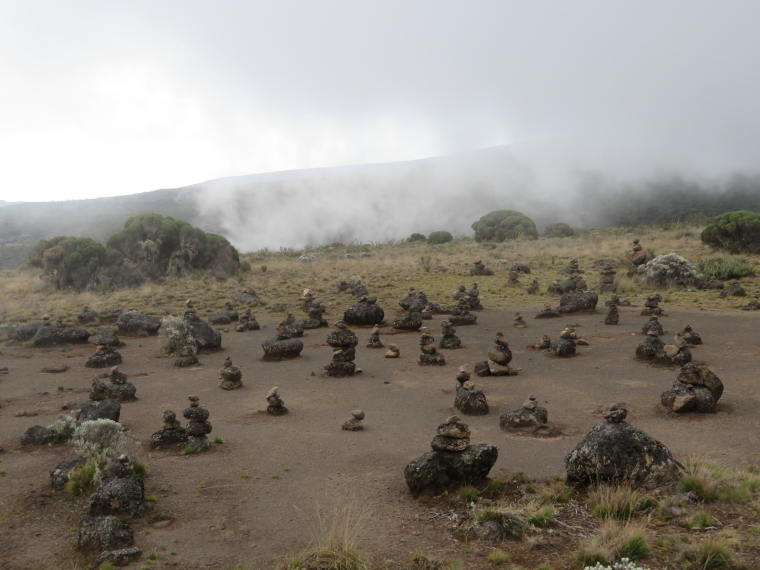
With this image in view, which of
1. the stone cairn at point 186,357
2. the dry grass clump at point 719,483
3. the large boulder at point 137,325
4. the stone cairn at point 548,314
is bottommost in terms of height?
the stone cairn at point 548,314

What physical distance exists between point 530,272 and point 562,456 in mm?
26849

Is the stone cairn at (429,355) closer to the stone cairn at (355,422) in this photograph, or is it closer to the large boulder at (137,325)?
the stone cairn at (355,422)

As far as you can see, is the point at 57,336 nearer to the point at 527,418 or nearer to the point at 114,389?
the point at 114,389

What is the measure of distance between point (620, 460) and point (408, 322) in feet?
47.0

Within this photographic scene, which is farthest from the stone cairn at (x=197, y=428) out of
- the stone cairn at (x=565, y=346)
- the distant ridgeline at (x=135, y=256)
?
the distant ridgeline at (x=135, y=256)

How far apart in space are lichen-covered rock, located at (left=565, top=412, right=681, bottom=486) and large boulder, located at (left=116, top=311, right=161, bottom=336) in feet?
60.4

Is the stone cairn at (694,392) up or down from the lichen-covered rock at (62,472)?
down

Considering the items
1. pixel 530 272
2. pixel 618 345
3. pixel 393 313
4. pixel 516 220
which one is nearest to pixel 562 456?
pixel 618 345

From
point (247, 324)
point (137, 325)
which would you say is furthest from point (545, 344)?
point (137, 325)

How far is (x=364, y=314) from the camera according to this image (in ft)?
71.5

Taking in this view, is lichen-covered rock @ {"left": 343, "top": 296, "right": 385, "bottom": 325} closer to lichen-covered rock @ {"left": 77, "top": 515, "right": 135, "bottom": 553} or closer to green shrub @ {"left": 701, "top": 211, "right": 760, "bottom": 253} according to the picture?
lichen-covered rock @ {"left": 77, "top": 515, "right": 135, "bottom": 553}

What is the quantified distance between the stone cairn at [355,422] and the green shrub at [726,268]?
23.4 meters

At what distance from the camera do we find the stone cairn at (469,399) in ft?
35.7

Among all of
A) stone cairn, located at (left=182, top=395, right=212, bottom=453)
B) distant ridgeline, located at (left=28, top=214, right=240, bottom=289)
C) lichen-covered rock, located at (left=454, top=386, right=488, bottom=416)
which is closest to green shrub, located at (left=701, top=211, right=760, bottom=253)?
lichen-covered rock, located at (left=454, top=386, right=488, bottom=416)
